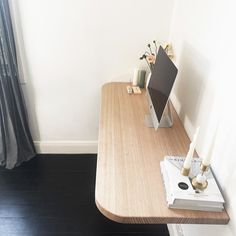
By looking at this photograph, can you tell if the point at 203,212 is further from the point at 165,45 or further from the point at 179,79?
the point at 165,45

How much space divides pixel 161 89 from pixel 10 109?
1352 millimetres

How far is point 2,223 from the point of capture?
1.70 meters

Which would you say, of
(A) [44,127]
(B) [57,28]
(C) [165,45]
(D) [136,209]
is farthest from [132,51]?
(D) [136,209]

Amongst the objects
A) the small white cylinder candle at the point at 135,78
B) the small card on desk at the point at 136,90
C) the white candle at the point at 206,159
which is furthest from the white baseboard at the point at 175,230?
the small white cylinder candle at the point at 135,78

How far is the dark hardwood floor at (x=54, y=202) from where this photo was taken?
→ 1.68 metres

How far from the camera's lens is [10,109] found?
6.54 ft

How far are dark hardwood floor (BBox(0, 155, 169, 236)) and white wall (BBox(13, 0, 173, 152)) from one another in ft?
1.32

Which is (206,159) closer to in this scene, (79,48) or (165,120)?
(165,120)

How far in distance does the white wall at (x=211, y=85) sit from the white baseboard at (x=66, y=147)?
1.10 m

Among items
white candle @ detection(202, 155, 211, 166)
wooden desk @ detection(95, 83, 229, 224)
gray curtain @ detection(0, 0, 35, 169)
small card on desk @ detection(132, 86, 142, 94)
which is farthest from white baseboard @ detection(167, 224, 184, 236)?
gray curtain @ detection(0, 0, 35, 169)

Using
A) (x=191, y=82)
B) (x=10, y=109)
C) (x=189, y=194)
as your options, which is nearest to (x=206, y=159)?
(x=189, y=194)

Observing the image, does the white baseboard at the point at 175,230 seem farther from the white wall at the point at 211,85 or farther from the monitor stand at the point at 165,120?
the monitor stand at the point at 165,120

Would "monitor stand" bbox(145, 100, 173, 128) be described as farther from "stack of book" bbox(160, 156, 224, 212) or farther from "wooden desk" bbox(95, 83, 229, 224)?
"stack of book" bbox(160, 156, 224, 212)

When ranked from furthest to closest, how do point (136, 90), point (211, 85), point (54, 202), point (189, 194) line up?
point (136, 90), point (54, 202), point (211, 85), point (189, 194)
